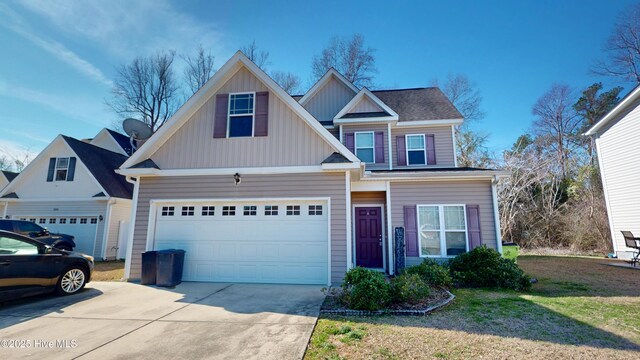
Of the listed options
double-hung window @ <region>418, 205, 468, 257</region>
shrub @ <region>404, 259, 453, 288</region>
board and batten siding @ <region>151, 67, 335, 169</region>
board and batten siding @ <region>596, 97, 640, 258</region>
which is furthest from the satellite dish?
board and batten siding @ <region>596, 97, 640, 258</region>

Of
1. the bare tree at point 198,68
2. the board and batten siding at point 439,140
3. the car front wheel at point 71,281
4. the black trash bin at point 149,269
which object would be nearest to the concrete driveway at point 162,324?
the car front wheel at point 71,281

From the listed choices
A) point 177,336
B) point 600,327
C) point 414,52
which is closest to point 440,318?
point 600,327

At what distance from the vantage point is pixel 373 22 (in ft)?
39.8

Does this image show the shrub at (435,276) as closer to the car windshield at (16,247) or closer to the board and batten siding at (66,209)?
the car windshield at (16,247)

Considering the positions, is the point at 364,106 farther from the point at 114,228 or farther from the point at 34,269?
the point at 114,228

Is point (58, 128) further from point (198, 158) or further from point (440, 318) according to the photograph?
point (440, 318)

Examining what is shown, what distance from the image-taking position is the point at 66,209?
14.3m

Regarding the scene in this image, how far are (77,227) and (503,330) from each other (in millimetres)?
17751

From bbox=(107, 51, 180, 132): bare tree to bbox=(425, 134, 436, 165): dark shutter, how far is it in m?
21.3

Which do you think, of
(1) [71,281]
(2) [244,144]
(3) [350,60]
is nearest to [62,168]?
(1) [71,281]

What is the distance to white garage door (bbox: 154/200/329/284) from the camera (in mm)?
8117

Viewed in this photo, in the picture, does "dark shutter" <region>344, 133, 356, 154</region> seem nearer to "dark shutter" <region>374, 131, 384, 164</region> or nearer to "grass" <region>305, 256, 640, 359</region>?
"dark shutter" <region>374, 131, 384, 164</region>

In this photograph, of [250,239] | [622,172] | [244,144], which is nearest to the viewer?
[250,239]

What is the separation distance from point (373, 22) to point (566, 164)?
19111 mm
